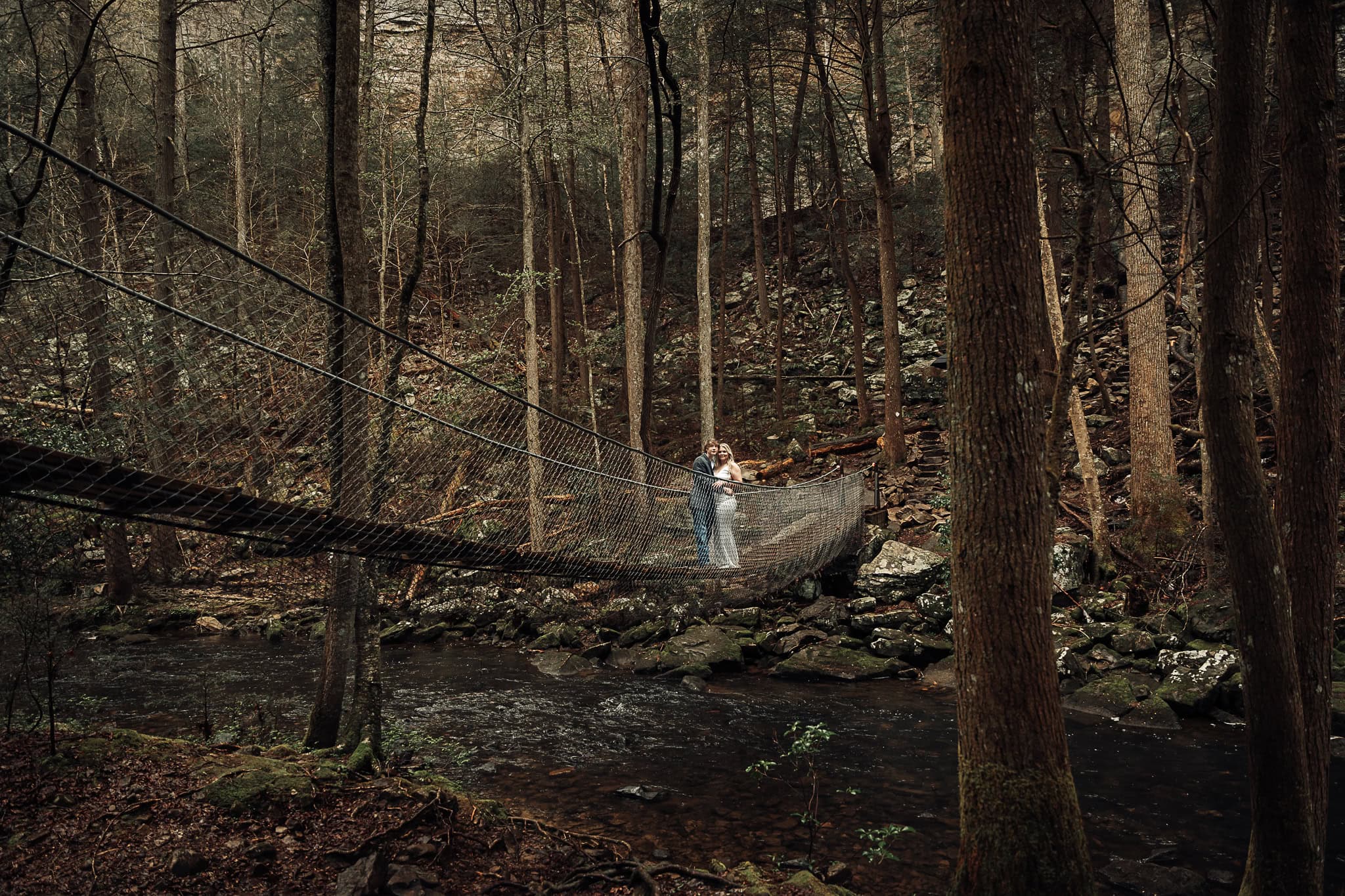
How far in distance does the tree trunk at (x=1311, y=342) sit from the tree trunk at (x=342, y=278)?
276 centimetres

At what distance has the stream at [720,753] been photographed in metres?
2.85

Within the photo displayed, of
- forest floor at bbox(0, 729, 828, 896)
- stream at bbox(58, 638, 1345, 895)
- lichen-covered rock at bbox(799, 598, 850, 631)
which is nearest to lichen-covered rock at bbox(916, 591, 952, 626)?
lichen-covered rock at bbox(799, 598, 850, 631)

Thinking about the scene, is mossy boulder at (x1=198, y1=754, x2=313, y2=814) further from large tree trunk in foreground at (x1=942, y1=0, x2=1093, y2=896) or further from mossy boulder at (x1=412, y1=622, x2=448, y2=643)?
mossy boulder at (x1=412, y1=622, x2=448, y2=643)

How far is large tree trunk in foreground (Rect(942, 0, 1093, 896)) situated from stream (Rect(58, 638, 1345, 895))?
1.13m

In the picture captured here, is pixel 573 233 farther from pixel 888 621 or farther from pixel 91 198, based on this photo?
pixel 888 621

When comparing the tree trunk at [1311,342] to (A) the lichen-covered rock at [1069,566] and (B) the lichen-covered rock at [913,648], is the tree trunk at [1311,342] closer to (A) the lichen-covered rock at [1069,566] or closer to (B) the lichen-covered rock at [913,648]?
(B) the lichen-covered rock at [913,648]

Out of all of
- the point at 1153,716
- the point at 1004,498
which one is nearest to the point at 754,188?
the point at 1153,716

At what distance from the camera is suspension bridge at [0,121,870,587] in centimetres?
183

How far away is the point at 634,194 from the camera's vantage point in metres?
7.55

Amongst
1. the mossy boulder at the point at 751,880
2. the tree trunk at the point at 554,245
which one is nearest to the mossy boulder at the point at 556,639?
the tree trunk at the point at 554,245

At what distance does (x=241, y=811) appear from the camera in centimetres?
219

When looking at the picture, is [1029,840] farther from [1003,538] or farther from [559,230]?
[559,230]

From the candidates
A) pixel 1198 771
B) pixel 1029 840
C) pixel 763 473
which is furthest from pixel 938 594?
pixel 1029 840

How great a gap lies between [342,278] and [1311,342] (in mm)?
2962
